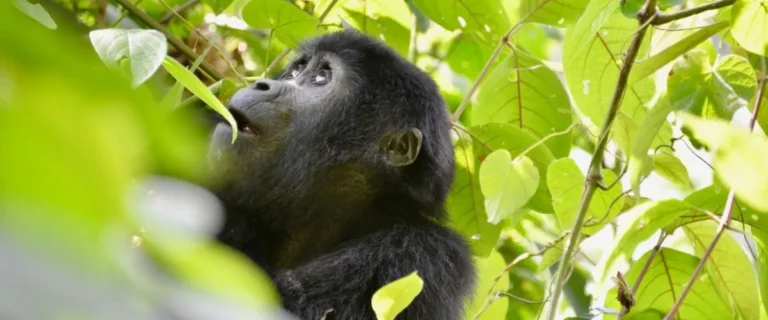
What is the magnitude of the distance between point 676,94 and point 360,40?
96cm

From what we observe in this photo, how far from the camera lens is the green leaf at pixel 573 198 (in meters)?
2.13

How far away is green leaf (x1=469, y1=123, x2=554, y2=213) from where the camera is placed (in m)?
2.36

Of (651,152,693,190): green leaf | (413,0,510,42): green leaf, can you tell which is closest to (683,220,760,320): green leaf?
(651,152,693,190): green leaf

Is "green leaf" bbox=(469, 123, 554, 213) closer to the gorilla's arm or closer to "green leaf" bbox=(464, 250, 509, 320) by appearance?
"green leaf" bbox=(464, 250, 509, 320)

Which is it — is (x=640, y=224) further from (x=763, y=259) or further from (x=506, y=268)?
(x=506, y=268)

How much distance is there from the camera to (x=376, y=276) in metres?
2.04

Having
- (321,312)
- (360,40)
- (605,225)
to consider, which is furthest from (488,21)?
(321,312)

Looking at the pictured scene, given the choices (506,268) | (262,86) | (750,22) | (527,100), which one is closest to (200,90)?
(750,22)

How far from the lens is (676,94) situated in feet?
6.23

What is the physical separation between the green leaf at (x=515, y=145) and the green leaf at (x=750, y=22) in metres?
0.67

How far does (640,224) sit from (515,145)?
68cm

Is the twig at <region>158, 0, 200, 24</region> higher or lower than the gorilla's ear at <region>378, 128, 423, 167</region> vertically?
higher

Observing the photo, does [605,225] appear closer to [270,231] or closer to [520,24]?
[520,24]

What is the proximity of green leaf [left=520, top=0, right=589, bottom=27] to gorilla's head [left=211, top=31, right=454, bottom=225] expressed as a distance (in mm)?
326
